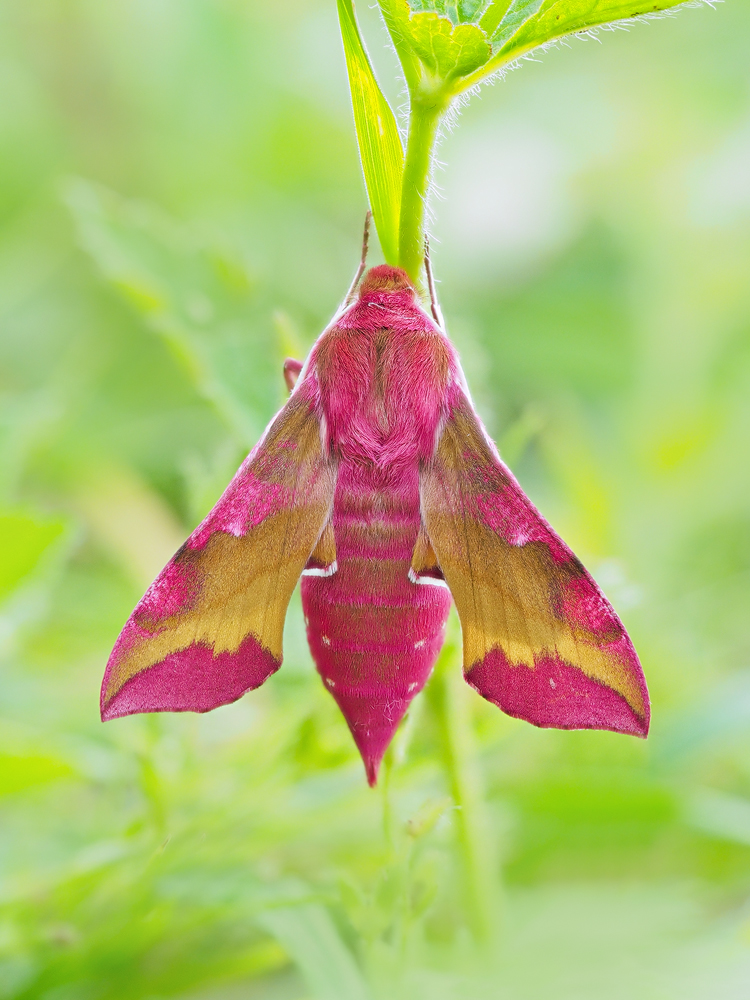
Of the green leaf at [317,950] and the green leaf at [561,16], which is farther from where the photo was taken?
the green leaf at [317,950]

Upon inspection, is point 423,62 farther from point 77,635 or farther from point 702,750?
point 77,635

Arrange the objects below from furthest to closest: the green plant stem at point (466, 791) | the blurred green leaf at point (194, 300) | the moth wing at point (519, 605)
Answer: the blurred green leaf at point (194, 300)
the green plant stem at point (466, 791)
the moth wing at point (519, 605)

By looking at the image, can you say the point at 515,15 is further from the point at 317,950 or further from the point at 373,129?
the point at 317,950

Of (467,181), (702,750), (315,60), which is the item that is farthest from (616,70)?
(702,750)

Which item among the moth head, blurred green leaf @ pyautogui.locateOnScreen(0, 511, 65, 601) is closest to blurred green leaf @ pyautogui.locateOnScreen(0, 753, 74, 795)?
blurred green leaf @ pyautogui.locateOnScreen(0, 511, 65, 601)

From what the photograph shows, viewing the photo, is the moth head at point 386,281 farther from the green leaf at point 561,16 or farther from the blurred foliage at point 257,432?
the green leaf at point 561,16

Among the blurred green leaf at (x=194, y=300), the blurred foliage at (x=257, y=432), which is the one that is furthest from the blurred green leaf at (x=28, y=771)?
the blurred green leaf at (x=194, y=300)
